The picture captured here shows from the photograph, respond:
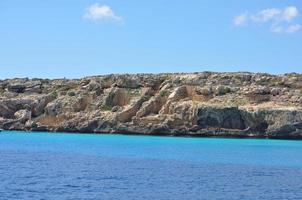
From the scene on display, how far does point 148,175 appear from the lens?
38312 millimetres

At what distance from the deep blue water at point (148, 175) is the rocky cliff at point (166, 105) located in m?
29.9

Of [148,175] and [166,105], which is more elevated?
[166,105]

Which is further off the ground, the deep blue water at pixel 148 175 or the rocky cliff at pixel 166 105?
the rocky cliff at pixel 166 105

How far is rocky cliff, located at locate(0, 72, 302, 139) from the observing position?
89250mm

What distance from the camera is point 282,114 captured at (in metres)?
86.4

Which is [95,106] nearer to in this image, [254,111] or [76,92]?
[76,92]

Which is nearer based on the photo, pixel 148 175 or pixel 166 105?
pixel 148 175

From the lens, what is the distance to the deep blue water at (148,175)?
100 feet

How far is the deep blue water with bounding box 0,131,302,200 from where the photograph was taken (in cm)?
3055

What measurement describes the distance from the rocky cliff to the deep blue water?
29.9 metres

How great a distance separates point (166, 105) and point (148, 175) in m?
55.6

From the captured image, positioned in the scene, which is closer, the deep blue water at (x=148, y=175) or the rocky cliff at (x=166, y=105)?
the deep blue water at (x=148, y=175)

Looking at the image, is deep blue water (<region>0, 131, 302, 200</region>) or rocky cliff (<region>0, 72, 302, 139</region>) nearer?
deep blue water (<region>0, 131, 302, 200</region>)

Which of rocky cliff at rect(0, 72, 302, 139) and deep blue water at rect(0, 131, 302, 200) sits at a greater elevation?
rocky cliff at rect(0, 72, 302, 139)
